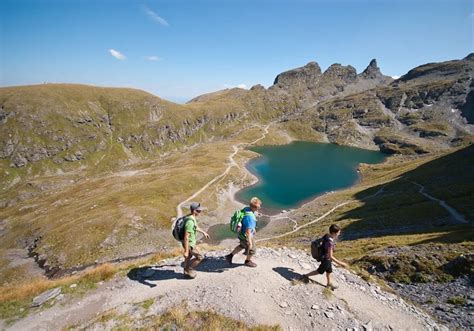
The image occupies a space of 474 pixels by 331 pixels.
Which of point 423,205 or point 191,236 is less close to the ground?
point 191,236

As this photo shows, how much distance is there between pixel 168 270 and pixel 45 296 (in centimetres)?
769

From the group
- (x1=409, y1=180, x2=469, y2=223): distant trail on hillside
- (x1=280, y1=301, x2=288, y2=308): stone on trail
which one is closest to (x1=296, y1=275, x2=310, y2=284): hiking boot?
(x1=280, y1=301, x2=288, y2=308): stone on trail

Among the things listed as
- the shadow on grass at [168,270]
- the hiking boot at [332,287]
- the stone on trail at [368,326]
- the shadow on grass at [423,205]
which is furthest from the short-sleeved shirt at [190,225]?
the shadow on grass at [423,205]

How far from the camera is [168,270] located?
65.2 feet

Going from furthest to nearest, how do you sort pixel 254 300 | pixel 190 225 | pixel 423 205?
pixel 423 205
pixel 190 225
pixel 254 300

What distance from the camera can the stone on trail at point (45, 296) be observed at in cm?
1761

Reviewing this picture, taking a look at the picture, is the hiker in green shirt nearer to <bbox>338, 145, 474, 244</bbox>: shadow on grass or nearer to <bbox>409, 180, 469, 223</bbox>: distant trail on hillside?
<bbox>338, 145, 474, 244</bbox>: shadow on grass

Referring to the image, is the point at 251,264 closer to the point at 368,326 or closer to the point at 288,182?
the point at 368,326

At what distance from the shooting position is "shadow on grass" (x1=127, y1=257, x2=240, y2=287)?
18672 mm

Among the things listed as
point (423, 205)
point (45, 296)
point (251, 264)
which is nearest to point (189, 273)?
point (251, 264)

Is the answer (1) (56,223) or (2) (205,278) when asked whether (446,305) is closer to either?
(2) (205,278)

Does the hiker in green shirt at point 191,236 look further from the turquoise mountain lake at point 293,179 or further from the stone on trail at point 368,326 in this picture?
the turquoise mountain lake at point 293,179

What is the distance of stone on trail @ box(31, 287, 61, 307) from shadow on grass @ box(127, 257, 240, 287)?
4.39 m

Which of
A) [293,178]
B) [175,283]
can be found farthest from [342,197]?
[175,283]
